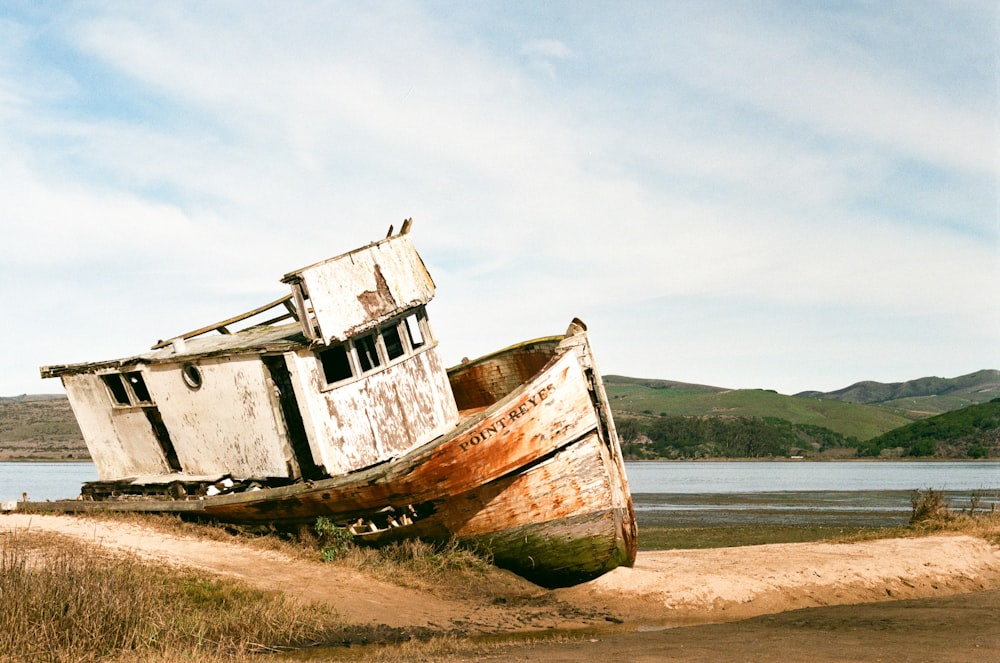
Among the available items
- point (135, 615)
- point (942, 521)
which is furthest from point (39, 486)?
point (135, 615)

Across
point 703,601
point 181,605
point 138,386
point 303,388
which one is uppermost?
point 138,386

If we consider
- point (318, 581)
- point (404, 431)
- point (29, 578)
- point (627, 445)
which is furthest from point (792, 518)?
point (627, 445)

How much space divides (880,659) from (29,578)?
7.61 metres

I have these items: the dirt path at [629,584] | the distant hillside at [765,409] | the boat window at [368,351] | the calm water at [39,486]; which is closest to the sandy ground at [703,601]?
the dirt path at [629,584]

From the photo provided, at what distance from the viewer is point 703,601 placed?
11.9 m

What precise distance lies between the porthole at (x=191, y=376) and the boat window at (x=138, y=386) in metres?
1.12

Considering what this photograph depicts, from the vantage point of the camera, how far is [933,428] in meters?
70.4

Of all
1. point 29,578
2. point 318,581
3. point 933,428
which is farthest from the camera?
point 933,428

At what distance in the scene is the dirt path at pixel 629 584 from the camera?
10789mm

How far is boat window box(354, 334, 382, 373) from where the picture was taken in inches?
518

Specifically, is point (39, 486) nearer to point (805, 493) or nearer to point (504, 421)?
point (805, 493)

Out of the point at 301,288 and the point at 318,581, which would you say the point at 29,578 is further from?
the point at 301,288

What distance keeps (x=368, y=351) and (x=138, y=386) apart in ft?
12.7

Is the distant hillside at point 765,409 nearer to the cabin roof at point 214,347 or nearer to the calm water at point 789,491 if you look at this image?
the calm water at point 789,491
